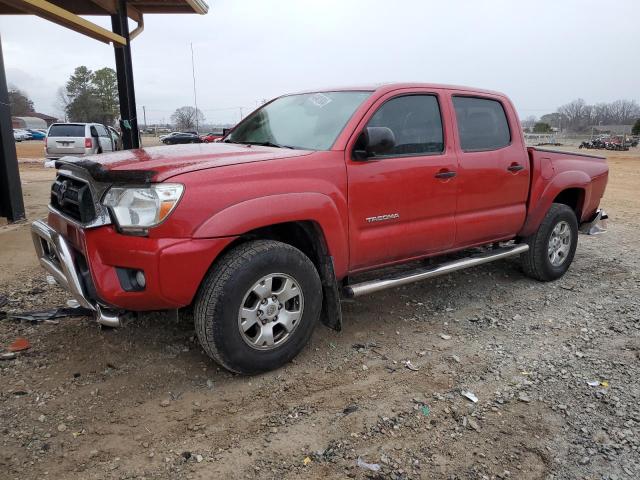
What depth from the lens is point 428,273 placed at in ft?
13.3

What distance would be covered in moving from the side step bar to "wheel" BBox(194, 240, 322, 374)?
36 centimetres

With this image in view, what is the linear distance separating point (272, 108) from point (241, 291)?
2170 mm

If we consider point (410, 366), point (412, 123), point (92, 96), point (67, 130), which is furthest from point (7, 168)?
point (92, 96)

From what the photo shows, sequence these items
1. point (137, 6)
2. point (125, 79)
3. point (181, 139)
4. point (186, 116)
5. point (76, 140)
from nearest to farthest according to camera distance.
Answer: point (125, 79)
point (137, 6)
point (76, 140)
point (181, 139)
point (186, 116)

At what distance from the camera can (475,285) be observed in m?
5.25

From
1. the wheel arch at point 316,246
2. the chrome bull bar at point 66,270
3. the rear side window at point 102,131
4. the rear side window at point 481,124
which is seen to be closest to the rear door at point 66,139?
the rear side window at point 102,131

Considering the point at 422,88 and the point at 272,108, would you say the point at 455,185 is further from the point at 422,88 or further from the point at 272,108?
the point at 272,108

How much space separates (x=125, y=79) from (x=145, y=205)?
327 inches

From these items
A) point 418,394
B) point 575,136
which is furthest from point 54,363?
point 575,136

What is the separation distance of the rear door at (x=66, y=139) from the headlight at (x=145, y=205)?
14753mm

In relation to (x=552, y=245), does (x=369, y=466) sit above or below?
below

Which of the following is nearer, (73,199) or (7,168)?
(73,199)

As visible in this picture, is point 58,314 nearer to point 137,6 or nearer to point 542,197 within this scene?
point 542,197

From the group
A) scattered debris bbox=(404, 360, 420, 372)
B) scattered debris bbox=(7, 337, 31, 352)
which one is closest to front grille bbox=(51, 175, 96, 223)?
scattered debris bbox=(7, 337, 31, 352)
